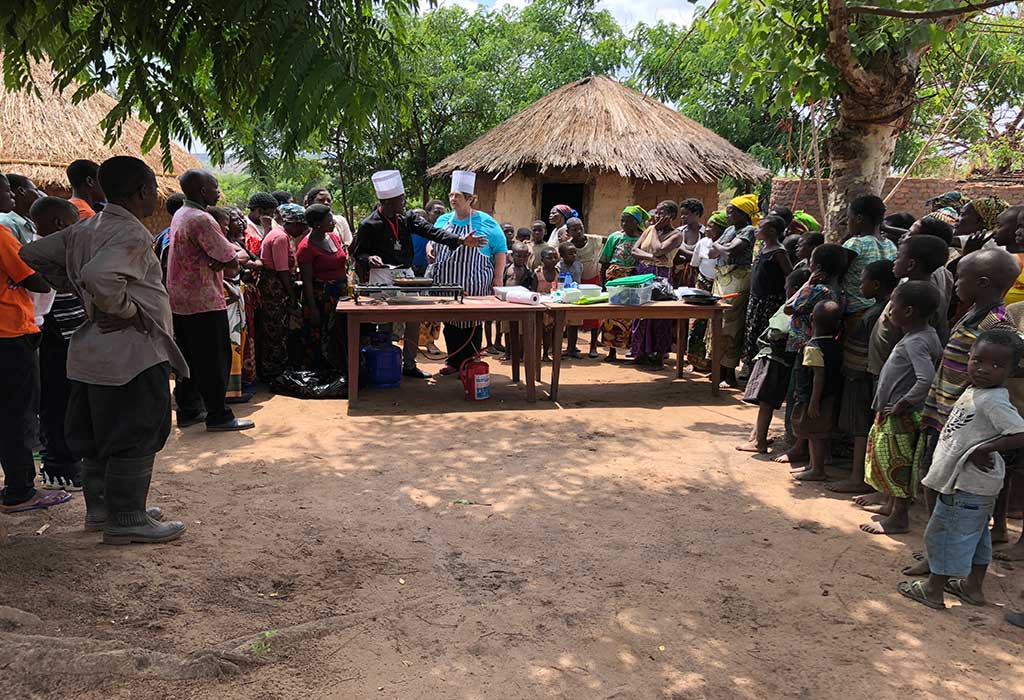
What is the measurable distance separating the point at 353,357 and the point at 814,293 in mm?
3532

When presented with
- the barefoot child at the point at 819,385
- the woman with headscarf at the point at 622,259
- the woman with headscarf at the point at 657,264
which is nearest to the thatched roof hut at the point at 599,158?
the woman with headscarf at the point at 622,259

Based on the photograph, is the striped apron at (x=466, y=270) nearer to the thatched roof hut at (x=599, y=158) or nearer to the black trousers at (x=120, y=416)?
the black trousers at (x=120, y=416)

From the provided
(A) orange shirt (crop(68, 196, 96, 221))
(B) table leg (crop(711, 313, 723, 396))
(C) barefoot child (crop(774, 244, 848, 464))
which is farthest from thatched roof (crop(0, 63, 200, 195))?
(C) barefoot child (crop(774, 244, 848, 464))

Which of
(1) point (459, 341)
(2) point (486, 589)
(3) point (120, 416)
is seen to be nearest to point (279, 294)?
(1) point (459, 341)

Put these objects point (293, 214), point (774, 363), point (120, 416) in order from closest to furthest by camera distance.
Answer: point (120, 416) → point (774, 363) → point (293, 214)

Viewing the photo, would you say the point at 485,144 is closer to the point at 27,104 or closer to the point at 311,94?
the point at 27,104

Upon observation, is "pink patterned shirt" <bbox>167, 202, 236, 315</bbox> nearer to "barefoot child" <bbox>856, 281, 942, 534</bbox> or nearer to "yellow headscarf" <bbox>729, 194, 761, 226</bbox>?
"barefoot child" <bbox>856, 281, 942, 534</bbox>

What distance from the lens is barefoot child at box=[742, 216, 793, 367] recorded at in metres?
5.97

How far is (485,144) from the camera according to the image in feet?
45.4

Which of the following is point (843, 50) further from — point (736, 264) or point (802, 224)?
point (802, 224)

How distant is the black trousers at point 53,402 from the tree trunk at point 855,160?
522cm

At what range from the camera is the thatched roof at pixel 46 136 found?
11180mm

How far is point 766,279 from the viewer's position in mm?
6062

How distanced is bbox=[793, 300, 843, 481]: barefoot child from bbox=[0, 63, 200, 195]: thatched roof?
9709mm
